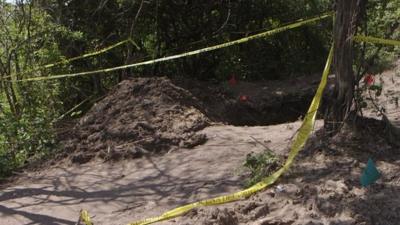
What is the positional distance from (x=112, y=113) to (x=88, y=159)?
112cm

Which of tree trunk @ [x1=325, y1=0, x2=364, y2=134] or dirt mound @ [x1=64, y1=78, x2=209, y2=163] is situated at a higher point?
tree trunk @ [x1=325, y1=0, x2=364, y2=134]

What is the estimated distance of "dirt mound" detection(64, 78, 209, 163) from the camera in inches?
269

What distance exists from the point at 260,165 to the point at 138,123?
269 cm

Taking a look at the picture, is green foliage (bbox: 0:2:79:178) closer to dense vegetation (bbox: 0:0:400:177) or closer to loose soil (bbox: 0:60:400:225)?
dense vegetation (bbox: 0:0:400:177)

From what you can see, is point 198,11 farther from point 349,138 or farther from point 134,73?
point 349,138

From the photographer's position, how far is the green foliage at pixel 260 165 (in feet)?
15.9

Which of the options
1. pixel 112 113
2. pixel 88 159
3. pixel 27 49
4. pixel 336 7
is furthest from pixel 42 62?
pixel 336 7

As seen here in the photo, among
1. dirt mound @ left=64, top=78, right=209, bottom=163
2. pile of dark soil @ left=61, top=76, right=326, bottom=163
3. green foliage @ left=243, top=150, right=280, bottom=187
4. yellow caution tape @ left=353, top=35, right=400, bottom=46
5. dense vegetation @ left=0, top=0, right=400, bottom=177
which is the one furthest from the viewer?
dense vegetation @ left=0, top=0, right=400, bottom=177

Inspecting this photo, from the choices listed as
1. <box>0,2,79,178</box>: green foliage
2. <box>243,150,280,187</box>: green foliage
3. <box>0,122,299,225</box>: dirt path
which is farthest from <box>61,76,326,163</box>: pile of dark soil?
<box>243,150,280,187</box>: green foliage

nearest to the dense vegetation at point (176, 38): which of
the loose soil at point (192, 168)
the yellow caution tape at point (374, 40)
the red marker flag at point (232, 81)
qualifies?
the red marker flag at point (232, 81)

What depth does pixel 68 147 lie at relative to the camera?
24.1 ft

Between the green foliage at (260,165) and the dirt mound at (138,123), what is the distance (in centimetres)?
160

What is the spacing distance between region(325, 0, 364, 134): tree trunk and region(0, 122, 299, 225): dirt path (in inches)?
26.7

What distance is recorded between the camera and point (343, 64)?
16.3 feet
